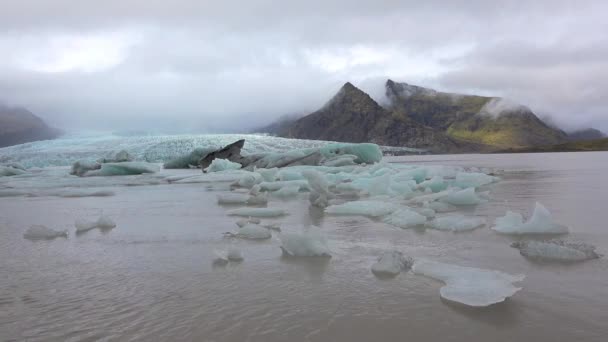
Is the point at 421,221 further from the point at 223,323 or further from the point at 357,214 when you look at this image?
the point at 223,323

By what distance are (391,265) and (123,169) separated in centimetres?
1566

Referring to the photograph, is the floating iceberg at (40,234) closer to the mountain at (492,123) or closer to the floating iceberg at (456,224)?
the floating iceberg at (456,224)

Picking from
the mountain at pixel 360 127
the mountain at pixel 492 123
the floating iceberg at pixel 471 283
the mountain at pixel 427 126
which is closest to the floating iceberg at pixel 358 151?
the floating iceberg at pixel 471 283

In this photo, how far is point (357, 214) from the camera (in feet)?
15.6

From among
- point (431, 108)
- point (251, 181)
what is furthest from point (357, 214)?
point (431, 108)

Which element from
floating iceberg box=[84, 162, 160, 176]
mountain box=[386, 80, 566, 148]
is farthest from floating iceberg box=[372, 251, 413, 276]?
mountain box=[386, 80, 566, 148]

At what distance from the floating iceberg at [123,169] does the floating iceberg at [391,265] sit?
586 inches

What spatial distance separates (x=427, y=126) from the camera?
6147 inches

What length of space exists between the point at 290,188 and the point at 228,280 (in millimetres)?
5739

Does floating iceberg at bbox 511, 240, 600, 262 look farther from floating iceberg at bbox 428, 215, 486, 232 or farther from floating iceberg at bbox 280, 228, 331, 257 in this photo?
floating iceberg at bbox 280, 228, 331, 257

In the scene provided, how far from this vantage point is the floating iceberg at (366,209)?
4.60 meters

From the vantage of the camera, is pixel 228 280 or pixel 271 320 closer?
pixel 271 320

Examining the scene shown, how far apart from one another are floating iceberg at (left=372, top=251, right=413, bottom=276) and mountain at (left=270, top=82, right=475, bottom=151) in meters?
127

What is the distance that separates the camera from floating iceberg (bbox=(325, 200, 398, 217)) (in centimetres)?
460
